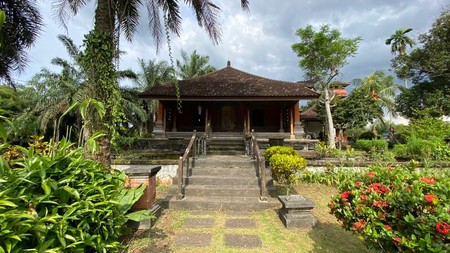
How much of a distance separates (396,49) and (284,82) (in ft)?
64.6

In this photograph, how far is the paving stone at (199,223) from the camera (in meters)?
4.54

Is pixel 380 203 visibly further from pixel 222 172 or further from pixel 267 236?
pixel 222 172

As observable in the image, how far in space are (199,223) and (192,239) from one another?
728mm

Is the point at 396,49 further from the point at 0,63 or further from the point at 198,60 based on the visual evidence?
the point at 0,63

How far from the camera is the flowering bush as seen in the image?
2078mm

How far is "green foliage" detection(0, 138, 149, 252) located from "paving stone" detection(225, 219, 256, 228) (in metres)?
2.54

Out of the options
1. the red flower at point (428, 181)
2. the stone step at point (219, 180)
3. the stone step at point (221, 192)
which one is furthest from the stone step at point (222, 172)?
the red flower at point (428, 181)

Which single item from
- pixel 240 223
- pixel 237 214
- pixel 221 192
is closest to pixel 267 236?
pixel 240 223

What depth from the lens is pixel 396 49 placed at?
1011 inches

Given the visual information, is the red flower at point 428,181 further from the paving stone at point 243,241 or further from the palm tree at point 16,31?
the palm tree at point 16,31

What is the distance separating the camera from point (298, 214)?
4.60 meters

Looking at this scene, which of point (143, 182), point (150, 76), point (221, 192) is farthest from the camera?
point (150, 76)

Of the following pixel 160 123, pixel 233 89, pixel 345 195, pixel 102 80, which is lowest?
pixel 345 195

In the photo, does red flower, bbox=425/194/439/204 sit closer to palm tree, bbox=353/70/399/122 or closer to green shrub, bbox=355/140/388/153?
green shrub, bbox=355/140/388/153
